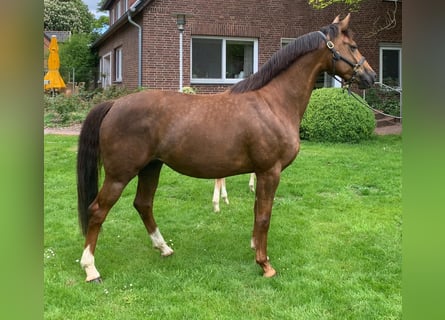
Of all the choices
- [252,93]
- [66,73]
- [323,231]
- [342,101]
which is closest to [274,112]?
[252,93]

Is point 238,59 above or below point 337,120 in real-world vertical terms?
above

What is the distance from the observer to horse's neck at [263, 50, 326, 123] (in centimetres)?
390

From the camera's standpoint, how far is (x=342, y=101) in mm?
11312

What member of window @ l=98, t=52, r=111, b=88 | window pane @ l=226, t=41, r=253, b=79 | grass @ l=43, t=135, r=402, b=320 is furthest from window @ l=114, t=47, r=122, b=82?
grass @ l=43, t=135, r=402, b=320

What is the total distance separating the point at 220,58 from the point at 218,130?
11383 mm

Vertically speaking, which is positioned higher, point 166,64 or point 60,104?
point 166,64

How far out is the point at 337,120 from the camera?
1121cm

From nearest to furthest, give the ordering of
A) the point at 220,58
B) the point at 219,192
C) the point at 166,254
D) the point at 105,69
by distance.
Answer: the point at 166,254
the point at 219,192
the point at 220,58
the point at 105,69

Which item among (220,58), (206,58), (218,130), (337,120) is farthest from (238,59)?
(218,130)

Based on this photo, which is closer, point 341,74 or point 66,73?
point 341,74

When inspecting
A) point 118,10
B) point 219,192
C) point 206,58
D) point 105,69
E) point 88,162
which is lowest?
point 219,192

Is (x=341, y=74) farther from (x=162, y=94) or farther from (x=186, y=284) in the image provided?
(x=186, y=284)

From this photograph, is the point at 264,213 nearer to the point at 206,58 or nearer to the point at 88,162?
the point at 88,162

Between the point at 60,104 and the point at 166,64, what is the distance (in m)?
3.65
